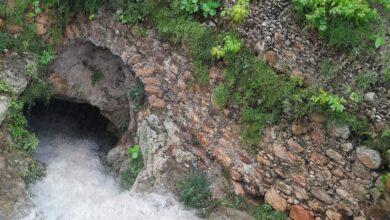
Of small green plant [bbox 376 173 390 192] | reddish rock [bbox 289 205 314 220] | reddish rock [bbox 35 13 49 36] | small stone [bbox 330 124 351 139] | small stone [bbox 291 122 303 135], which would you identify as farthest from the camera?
reddish rock [bbox 35 13 49 36]

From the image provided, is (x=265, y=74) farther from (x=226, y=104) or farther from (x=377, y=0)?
(x=377, y=0)

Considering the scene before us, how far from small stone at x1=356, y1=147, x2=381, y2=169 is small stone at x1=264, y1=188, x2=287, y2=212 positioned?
1098mm

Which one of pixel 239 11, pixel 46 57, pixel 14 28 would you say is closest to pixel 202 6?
pixel 239 11

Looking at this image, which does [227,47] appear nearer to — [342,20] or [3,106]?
[342,20]

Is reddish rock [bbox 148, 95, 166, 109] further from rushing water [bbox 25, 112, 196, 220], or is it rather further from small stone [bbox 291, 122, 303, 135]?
small stone [bbox 291, 122, 303, 135]

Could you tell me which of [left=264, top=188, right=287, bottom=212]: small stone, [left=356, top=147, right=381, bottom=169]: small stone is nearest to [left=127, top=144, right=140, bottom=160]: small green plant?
[left=264, top=188, right=287, bottom=212]: small stone

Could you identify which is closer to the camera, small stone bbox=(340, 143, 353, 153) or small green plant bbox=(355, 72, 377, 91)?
small green plant bbox=(355, 72, 377, 91)

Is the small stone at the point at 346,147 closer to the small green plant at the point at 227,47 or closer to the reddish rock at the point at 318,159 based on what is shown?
the reddish rock at the point at 318,159

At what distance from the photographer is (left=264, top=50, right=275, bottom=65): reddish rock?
16.1 ft

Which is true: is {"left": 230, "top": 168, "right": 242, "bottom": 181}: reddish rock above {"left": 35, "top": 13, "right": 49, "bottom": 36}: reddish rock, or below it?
below

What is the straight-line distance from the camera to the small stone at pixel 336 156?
14.8ft

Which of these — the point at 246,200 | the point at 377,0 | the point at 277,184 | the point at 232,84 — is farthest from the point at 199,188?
the point at 377,0

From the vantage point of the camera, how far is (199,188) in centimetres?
559

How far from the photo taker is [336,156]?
14.9ft
